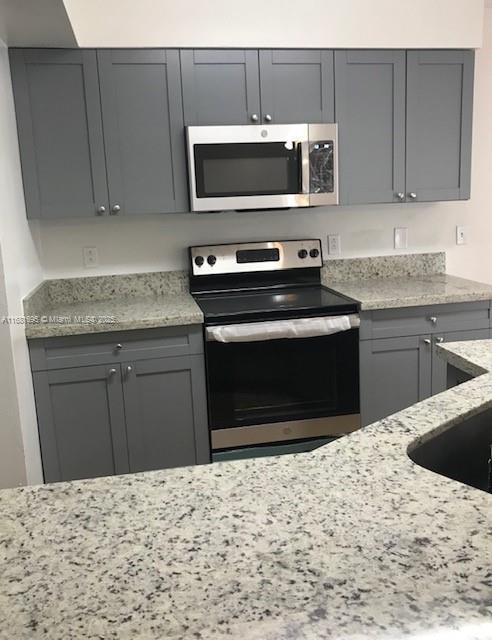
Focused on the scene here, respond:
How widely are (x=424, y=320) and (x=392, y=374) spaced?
300 mm

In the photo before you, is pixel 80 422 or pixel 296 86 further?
pixel 296 86

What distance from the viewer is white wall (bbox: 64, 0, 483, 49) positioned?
260 centimetres

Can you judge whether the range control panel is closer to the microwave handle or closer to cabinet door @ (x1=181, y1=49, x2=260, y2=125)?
the microwave handle

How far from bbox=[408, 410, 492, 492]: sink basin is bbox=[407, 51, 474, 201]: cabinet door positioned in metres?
1.93

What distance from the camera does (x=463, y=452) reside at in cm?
128

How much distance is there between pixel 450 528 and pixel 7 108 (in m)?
2.37

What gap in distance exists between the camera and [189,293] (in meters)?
3.07

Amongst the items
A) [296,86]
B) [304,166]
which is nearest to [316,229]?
[304,166]

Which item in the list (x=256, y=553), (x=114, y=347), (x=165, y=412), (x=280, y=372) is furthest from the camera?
(x=280, y=372)

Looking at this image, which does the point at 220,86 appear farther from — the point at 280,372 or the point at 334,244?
the point at 280,372

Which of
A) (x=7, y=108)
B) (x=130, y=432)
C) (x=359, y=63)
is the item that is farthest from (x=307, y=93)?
(x=130, y=432)

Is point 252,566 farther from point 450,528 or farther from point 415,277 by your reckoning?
point 415,277

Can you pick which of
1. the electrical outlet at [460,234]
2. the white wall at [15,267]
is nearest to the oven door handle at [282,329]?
the white wall at [15,267]

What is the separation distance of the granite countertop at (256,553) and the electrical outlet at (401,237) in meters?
2.44
